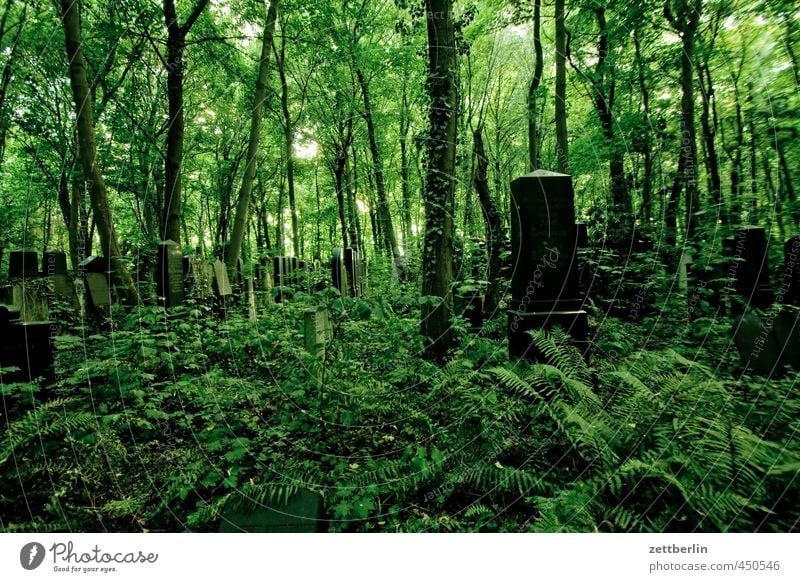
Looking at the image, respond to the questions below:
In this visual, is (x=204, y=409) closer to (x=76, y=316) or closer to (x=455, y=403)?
(x=455, y=403)

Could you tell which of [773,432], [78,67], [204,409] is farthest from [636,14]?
[78,67]

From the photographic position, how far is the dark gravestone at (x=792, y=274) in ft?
13.9

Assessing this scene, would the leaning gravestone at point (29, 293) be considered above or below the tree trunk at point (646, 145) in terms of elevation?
below

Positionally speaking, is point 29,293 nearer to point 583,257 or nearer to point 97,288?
point 97,288

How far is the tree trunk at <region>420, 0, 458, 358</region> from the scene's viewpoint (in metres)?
4.70

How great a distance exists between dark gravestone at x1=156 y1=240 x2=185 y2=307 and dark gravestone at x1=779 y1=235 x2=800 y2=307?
831cm

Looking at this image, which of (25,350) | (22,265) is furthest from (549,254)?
(22,265)

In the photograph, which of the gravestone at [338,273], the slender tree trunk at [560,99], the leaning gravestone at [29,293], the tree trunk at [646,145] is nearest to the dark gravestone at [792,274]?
the tree trunk at [646,145]

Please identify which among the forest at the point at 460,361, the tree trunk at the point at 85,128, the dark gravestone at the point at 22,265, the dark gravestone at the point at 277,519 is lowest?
the dark gravestone at the point at 277,519

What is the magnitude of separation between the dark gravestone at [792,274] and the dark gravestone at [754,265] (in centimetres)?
25

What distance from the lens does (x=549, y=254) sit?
430cm

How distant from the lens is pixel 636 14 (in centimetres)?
514

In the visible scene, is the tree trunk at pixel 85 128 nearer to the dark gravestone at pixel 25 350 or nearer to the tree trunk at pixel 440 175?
the dark gravestone at pixel 25 350

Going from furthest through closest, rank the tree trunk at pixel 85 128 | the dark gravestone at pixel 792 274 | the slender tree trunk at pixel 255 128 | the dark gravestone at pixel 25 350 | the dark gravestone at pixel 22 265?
the dark gravestone at pixel 22 265, the slender tree trunk at pixel 255 128, the tree trunk at pixel 85 128, the dark gravestone at pixel 792 274, the dark gravestone at pixel 25 350
